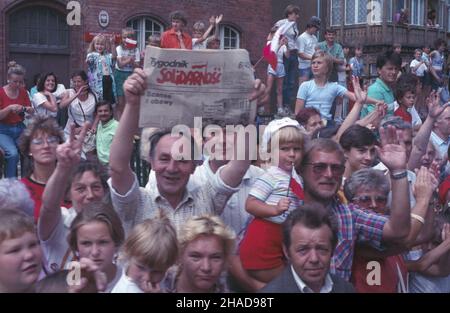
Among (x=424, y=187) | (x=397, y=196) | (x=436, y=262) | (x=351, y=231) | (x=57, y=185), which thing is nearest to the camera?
(x=57, y=185)

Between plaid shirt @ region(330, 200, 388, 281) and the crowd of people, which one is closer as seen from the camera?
the crowd of people

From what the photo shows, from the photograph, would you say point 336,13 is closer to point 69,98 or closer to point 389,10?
point 389,10


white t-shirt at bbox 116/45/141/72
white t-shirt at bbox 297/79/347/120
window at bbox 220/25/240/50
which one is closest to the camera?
white t-shirt at bbox 297/79/347/120

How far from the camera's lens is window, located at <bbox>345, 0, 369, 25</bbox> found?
2812cm

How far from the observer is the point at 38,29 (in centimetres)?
1562

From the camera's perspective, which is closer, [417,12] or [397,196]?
[397,196]

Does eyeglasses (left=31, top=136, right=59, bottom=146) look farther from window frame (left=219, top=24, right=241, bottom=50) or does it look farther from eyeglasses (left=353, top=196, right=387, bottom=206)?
window frame (left=219, top=24, right=241, bottom=50)

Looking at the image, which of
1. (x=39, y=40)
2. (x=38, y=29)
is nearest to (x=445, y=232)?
(x=39, y=40)

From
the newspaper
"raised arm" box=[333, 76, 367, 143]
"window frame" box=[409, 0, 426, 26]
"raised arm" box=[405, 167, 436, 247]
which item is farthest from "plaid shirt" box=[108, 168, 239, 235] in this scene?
"window frame" box=[409, 0, 426, 26]

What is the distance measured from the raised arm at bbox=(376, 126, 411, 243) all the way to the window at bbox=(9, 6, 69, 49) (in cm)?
1259

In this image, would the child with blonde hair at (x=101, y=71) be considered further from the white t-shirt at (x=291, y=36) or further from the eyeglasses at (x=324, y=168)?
the eyeglasses at (x=324, y=168)

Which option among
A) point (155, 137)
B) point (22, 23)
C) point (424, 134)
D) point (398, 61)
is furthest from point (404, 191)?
point (22, 23)

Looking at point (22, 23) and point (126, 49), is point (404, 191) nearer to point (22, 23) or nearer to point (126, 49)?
point (126, 49)

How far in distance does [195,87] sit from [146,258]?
2.90 feet
